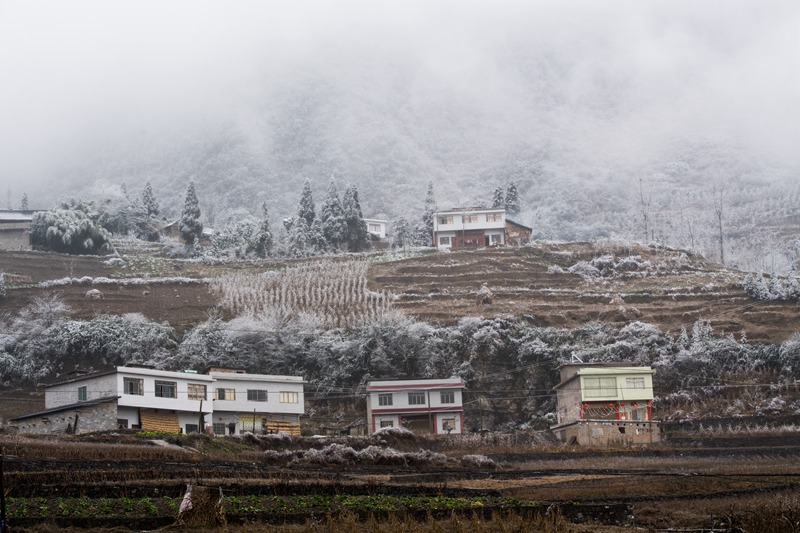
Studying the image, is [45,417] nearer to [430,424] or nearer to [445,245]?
[430,424]

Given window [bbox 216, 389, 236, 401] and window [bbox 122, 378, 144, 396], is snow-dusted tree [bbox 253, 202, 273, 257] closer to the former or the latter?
window [bbox 216, 389, 236, 401]

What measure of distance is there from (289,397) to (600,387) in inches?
729

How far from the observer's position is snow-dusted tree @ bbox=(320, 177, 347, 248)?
10531 cm

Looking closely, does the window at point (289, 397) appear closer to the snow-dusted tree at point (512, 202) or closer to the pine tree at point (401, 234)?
the pine tree at point (401, 234)

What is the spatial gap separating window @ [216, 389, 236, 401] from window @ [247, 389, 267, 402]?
0.90 metres

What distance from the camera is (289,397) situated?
212ft

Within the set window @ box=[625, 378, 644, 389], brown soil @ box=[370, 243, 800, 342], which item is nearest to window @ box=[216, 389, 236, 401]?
brown soil @ box=[370, 243, 800, 342]

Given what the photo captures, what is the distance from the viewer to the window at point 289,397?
64312 mm

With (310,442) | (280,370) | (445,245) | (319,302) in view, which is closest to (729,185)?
(445,245)

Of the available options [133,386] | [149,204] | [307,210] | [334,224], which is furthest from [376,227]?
[133,386]

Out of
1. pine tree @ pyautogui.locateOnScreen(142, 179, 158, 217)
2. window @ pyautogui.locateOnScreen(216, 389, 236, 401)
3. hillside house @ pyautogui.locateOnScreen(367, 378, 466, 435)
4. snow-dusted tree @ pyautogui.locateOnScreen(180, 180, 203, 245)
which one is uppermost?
pine tree @ pyautogui.locateOnScreen(142, 179, 158, 217)

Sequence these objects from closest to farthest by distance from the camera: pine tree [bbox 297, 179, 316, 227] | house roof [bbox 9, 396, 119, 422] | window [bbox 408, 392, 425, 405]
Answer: house roof [bbox 9, 396, 119, 422]
window [bbox 408, 392, 425, 405]
pine tree [bbox 297, 179, 316, 227]

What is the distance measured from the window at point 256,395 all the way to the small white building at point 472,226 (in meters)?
44.4

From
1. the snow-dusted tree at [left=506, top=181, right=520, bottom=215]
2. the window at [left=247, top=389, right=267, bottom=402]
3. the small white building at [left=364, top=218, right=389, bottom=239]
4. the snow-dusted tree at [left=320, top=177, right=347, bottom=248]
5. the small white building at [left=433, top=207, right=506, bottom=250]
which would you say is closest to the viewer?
the window at [left=247, top=389, right=267, bottom=402]
